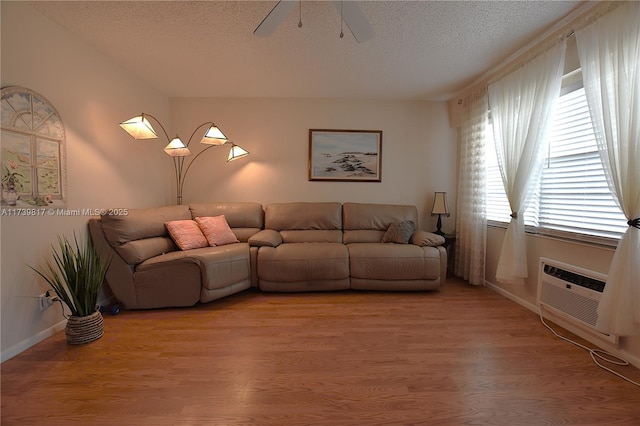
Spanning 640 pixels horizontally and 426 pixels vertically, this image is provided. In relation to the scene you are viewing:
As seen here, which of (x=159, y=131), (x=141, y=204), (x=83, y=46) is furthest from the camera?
(x=159, y=131)

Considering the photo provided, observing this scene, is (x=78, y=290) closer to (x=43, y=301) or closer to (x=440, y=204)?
(x=43, y=301)

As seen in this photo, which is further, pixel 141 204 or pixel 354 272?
pixel 141 204

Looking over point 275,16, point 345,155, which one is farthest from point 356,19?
point 345,155

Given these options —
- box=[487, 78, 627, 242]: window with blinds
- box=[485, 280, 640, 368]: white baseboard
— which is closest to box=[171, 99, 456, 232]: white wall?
box=[485, 280, 640, 368]: white baseboard

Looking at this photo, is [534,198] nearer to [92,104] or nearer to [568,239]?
[568,239]

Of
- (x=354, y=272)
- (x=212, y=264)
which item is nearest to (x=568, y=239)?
(x=354, y=272)

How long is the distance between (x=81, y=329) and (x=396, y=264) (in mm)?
2706

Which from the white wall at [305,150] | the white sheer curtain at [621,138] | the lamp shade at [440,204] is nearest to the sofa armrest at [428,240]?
the lamp shade at [440,204]

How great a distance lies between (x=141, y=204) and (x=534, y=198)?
4.17m

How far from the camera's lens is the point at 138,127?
2.51 metres

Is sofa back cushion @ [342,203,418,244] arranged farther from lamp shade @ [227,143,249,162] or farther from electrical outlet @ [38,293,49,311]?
electrical outlet @ [38,293,49,311]

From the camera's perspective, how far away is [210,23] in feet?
6.69

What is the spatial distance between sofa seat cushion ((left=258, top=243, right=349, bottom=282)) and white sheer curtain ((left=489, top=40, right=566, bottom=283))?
1584mm

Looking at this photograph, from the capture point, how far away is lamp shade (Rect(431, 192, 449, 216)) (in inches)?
138
